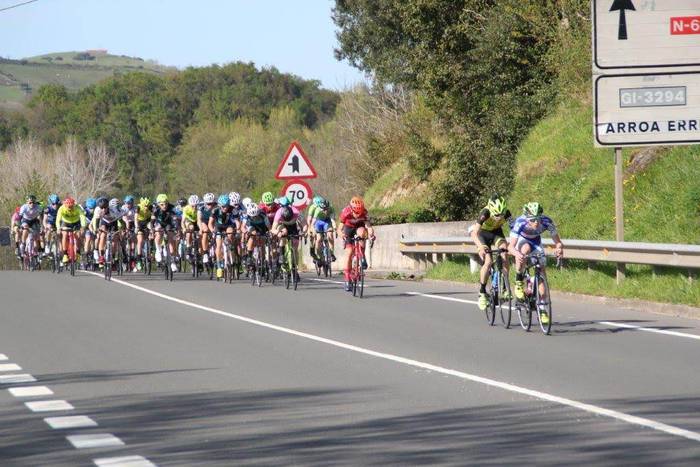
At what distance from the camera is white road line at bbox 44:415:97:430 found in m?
9.85

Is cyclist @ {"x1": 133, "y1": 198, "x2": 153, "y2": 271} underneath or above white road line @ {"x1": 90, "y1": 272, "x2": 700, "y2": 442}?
above

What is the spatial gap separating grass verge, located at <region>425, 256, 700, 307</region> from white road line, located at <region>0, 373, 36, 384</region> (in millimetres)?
9197

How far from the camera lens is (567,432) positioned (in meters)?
9.20

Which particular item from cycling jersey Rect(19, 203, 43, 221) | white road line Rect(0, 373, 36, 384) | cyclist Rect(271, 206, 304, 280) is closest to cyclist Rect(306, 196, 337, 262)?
cyclist Rect(271, 206, 304, 280)

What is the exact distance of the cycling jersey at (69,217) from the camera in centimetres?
3347

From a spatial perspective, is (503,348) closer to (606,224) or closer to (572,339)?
(572,339)

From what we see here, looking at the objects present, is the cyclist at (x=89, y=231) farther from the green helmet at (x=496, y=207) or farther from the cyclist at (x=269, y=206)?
the green helmet at (x=496, y=207)

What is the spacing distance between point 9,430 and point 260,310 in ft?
35.7

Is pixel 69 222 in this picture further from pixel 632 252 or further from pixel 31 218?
pixel 632 252

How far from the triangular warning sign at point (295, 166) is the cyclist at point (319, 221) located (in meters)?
0.78

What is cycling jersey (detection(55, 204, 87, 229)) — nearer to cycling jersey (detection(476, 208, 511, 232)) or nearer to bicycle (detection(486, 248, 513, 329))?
cycling jersey (detection(476, 208, 511, 232))

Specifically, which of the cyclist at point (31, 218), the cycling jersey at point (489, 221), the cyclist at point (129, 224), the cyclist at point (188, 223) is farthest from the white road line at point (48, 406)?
the cyclist at point (31, 218)

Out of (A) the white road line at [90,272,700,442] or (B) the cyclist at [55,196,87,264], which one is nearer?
(A) the white road line at [90,272,700,442]

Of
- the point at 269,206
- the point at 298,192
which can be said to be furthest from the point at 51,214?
the point at 269,206
